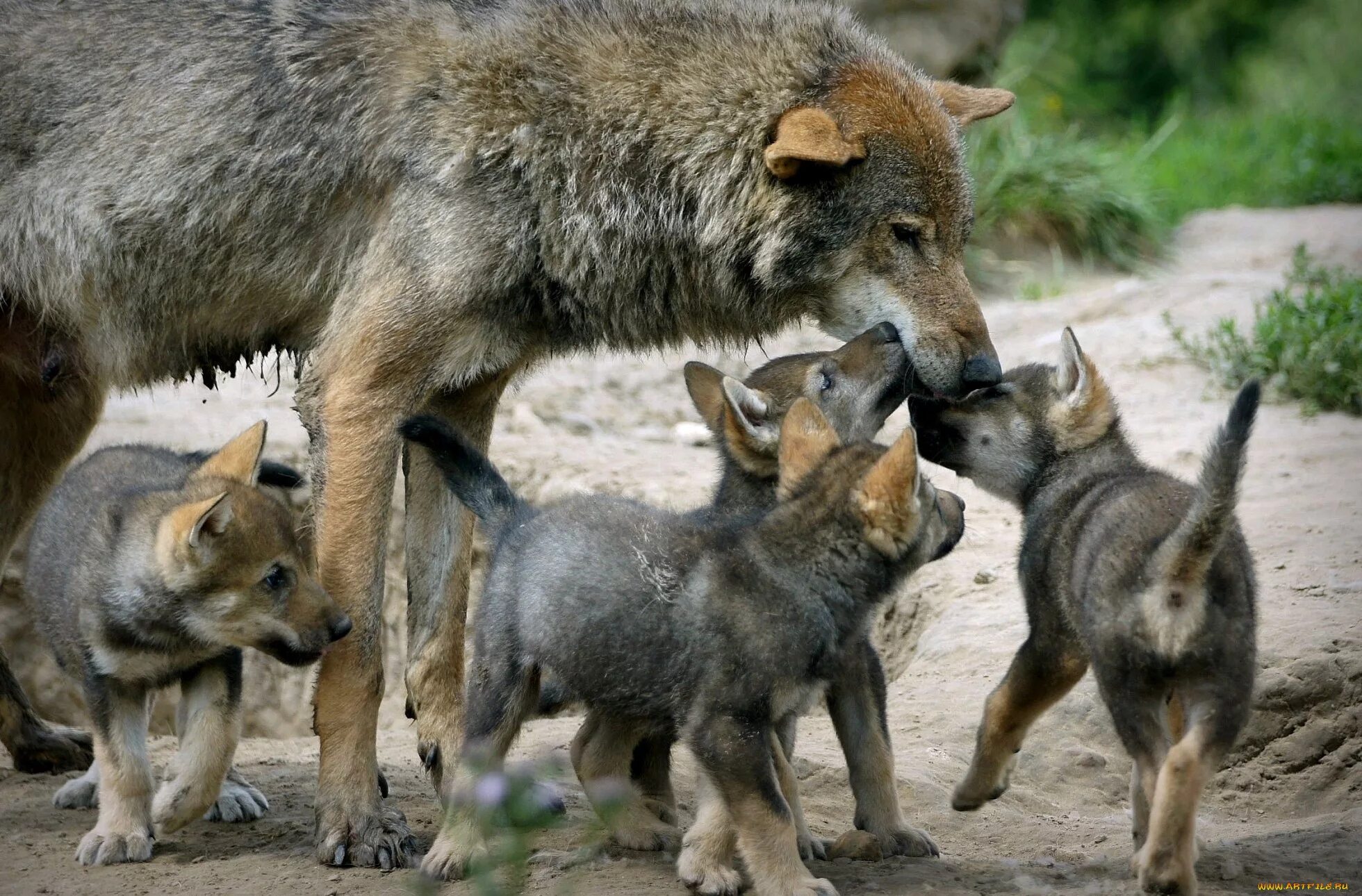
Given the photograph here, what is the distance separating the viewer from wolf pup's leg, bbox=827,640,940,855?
4.32 m

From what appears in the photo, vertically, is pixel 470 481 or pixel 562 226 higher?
pixel 562 226

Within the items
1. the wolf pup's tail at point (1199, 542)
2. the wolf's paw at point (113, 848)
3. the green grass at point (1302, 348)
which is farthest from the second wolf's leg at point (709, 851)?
the green grass at point (1302, 348)

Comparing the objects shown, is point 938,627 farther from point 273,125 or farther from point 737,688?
point 273,125

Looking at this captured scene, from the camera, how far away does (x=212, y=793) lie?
4.50m

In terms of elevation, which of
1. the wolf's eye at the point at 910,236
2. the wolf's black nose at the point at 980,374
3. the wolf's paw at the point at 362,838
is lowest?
the wolf's paw at the point at 362,838

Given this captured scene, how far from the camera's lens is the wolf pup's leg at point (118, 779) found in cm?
449

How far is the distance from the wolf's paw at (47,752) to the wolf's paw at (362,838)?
1777 millimetres

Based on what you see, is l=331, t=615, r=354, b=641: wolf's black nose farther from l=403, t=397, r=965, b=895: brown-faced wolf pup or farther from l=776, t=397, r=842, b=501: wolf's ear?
l=776, t=397, r=842, b=501: wolf's ear

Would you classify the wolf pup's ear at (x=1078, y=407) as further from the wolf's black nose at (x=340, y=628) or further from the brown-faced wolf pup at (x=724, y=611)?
the wolf's black nose at (x=340, y=628)

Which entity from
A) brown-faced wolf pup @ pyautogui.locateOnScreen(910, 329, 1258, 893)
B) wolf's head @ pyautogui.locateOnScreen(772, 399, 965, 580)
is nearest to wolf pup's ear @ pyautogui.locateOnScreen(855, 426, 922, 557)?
wolf's head @ pyautogui.locateOnScreen(772, 399, 965, 580)

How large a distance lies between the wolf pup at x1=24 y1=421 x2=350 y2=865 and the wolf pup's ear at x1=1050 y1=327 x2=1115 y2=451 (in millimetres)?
2250

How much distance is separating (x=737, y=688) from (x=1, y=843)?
2.68 metres

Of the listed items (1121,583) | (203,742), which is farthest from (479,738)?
(1121,583)

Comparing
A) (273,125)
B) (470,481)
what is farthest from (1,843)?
(273,125)
